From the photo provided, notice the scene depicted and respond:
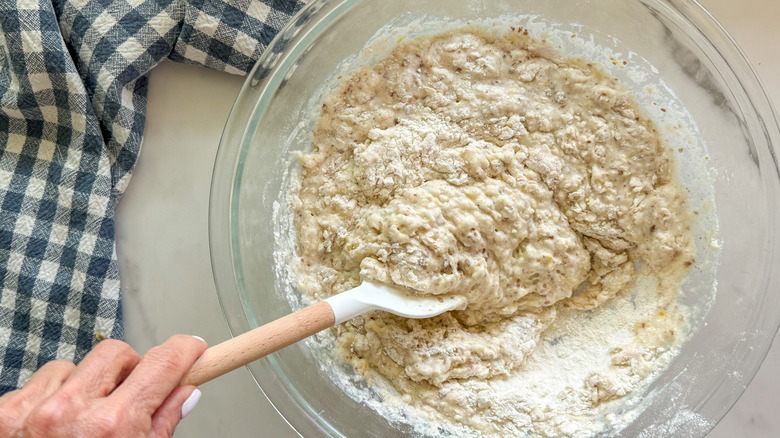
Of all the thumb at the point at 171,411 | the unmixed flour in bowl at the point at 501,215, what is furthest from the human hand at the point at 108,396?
the unmixed flour in bowl at the point at 501,215

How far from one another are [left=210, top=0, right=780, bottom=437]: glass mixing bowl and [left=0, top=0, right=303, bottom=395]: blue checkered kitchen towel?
26cm

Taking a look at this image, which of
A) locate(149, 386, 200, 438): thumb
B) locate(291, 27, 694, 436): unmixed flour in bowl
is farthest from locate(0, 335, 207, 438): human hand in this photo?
locate(291, 27, 694, 436): unmixed flour in bowl

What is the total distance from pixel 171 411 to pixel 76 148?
1.00m

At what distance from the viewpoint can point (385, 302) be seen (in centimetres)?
155

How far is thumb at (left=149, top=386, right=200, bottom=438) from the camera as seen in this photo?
122cm

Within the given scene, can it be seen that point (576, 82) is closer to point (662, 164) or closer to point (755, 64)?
point (662, 164)

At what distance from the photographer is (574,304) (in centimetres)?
183

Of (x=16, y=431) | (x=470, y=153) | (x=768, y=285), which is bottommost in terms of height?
(x=16, y=431)

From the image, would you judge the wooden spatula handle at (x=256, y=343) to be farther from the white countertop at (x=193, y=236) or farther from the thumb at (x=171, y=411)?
the white countertop at (x=193, y=236)

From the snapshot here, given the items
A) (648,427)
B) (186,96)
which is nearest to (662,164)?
(648,427)

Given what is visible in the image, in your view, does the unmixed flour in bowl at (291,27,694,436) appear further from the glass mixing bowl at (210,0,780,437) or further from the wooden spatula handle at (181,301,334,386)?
the wooden spatula handle at (181,301,334,386)

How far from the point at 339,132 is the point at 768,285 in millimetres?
1361

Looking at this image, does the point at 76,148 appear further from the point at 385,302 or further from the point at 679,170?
the point at 679,170

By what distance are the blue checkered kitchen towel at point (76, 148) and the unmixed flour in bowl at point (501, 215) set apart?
0.53 meters
